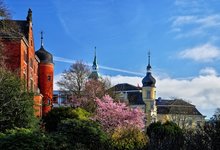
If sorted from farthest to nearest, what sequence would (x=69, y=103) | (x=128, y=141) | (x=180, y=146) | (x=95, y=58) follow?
1. (x=95, y=58)
2. (x=69, y=103)
3. (x=128, y=141)
4. (x=180, y=146)

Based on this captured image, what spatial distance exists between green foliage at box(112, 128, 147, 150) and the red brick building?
11.6 metres

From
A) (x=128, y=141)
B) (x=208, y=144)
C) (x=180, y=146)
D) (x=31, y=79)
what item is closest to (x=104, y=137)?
(x=128, y=141)

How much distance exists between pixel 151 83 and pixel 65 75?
51.7m

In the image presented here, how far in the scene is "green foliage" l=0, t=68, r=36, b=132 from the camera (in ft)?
97.5

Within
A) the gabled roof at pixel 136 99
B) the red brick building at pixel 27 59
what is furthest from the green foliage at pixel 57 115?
the gabled roof at pixel 136 99

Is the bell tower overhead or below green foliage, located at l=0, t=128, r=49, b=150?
overhead

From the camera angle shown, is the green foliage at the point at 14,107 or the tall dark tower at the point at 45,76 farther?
the tall dark tower at the point at 45,76

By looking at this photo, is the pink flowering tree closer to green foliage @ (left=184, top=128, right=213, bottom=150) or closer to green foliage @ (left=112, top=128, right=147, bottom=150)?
green foliage @ (left=112, top=128, right=147, bottom=150)

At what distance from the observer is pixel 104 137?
80.2 ft

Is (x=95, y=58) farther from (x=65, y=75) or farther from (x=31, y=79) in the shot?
(x=31, y=79)

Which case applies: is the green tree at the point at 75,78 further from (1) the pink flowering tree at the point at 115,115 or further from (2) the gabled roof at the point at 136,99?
(2) the gabled roof at the point at 136,99

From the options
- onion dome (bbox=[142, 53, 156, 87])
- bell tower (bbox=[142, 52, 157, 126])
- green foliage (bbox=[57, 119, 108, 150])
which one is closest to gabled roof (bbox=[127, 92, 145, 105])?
bell tower (bbox=[142, 52, 157, 126])

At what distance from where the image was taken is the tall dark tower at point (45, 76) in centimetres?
6750

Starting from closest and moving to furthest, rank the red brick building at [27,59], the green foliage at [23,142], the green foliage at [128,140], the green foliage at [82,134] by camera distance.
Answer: the green foliage at [23,142]
the green foliage at [128,140]
the green foliage at [82,134]
the red brick building at [27,59]
